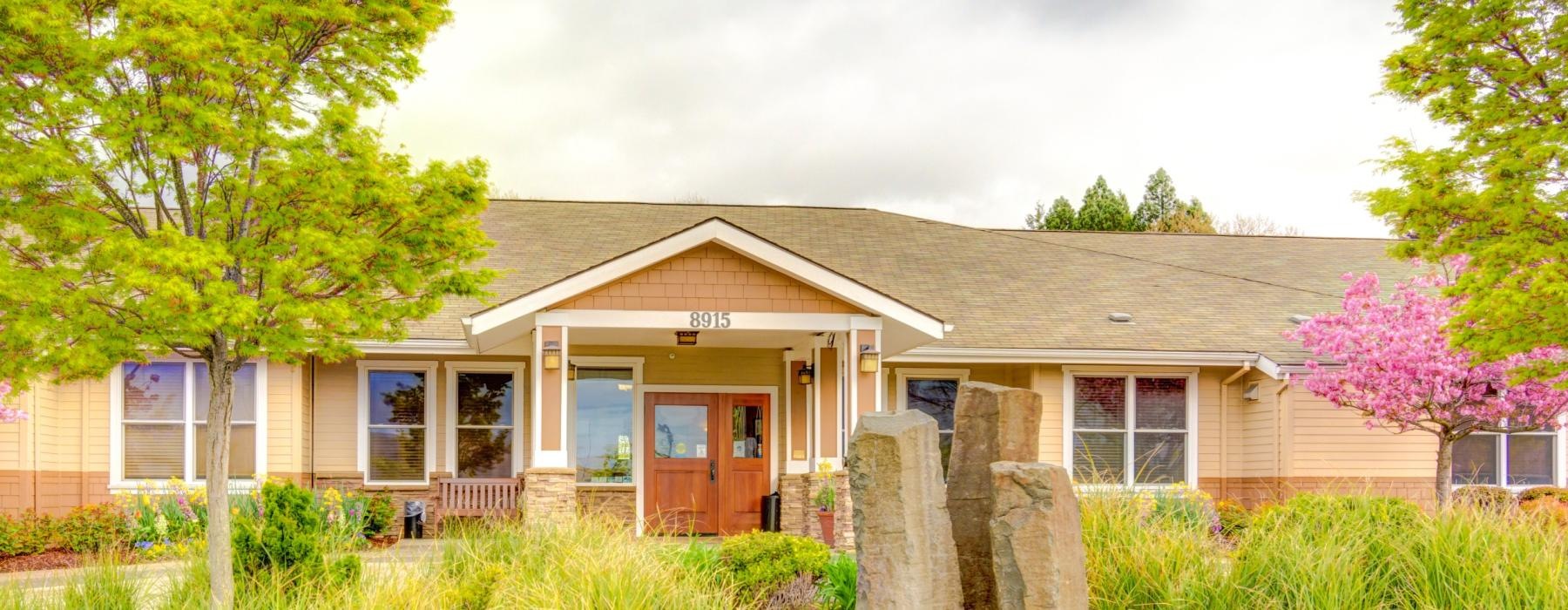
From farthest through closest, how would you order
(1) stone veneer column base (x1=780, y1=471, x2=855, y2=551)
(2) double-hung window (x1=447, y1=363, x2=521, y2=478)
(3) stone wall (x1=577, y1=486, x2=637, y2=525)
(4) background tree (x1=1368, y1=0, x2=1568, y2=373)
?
1. (2) double-hung window (x1=447, y1=363, x2=521, y2=478)
2. (3) stone wall (x1=577, y1=486, x2=637, y2=525)
3. (1) stone veneer column base (x1=780, y1=471, x2=855, y2=551)
4. (4) background tree (x1=1368, y1=0, x2=1568, y2=373)

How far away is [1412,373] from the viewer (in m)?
15.2

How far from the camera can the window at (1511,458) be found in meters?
18.2

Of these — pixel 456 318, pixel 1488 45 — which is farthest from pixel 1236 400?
pixel 456 318

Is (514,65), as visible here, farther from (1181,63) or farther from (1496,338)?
(1496,338)

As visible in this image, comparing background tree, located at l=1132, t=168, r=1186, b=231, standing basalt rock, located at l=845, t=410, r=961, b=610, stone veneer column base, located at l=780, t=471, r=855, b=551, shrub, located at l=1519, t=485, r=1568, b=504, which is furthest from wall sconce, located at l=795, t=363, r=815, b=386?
background tree, located at l=1132, t=168, r=1186, b=231

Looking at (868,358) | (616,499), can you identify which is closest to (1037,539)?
(868,358)

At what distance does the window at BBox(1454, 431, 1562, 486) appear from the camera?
18219 millimetres

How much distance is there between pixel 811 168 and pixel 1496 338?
88.9 feet

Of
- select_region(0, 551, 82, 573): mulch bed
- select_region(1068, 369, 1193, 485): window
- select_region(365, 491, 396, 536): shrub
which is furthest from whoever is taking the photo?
select_region(1068, 369, 1193, 485): window

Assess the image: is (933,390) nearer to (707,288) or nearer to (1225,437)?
(1225,437)

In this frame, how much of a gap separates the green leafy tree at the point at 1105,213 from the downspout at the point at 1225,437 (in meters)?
28.0

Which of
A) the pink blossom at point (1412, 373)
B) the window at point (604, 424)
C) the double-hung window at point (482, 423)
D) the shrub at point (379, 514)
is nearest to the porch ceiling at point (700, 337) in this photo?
the window at point (604, 424)

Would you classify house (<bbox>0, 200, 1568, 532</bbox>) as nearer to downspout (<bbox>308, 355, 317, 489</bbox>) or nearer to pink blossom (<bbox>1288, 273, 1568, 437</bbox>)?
downspout (<bbox>308, 355, 317, 489</bbox>)

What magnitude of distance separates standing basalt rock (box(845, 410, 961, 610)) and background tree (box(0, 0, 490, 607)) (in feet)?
13.2
